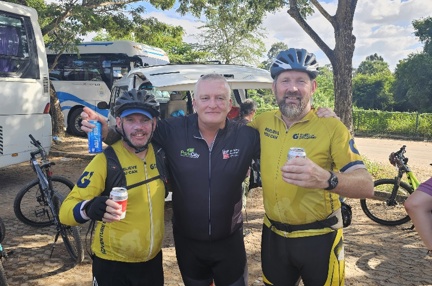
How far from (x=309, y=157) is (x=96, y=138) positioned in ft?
5.16

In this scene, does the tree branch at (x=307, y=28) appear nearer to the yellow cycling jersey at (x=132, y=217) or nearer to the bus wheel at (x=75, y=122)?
the yellow cycling jersey at (x=132, y=217)

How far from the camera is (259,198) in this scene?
7.89 metres

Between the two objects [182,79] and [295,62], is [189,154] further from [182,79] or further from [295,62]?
[182,79]

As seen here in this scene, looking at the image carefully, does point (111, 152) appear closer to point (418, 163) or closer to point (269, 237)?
point (269, 237)

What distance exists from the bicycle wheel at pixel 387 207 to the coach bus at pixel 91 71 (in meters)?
10.8

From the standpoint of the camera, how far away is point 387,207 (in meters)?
6.87

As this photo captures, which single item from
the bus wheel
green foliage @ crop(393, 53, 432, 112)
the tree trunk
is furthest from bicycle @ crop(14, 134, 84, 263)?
green foliage @ crop(393, 53, 432, 112)

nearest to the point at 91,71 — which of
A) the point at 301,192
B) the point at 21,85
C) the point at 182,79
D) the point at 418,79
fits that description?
the point at 21,85

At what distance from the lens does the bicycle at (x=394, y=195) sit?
634 cm

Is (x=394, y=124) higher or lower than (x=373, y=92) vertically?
lower

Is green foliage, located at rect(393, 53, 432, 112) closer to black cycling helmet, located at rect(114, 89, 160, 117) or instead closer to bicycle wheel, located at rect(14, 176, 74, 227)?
bicycle wheel, located at rect(14, 176, 74, 227)

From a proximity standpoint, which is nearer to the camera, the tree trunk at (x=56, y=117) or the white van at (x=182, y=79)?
the white van at (x=182, y=79)

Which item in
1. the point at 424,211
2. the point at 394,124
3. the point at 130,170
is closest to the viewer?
the point at 424,211

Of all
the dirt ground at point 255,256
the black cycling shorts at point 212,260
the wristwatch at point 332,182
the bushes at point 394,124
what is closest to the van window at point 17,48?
the dirt ground at point 255,256
